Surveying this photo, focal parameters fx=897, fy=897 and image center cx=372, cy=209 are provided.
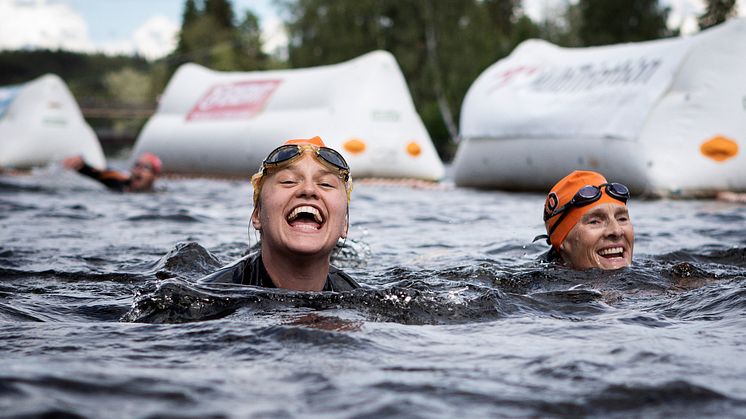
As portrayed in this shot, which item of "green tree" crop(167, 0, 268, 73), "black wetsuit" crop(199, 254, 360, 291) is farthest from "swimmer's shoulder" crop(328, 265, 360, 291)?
"green tree" crop(167, 0, 268, 73)

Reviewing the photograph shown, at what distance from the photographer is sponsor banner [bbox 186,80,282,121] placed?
19.8 metres

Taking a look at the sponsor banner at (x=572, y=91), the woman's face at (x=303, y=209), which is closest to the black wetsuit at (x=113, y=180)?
the sponsor banner at (x=572, y=91)

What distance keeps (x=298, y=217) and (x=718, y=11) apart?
1678 inches

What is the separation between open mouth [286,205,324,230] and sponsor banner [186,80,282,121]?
15.4m

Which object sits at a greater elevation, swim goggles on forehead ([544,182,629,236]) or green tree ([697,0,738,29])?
green tree ([697,0,738,29])

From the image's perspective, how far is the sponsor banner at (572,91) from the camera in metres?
12.7

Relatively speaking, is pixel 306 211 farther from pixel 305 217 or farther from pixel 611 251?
pixel 611 251

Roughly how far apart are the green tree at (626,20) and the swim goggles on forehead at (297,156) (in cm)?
4006

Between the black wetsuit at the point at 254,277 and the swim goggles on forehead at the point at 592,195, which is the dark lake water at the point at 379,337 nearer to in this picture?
the black wetsuit at the point at 254,277

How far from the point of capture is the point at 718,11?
42469 mm

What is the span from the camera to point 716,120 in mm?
12383

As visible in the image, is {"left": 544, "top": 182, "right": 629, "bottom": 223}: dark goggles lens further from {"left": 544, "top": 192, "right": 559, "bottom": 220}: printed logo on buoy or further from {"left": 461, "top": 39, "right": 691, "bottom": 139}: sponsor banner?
{"left": 461, "top": 39, "right": 691, "bottom": 139}: sponsor banner

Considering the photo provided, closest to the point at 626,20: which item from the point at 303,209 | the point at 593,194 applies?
the point at 593,194

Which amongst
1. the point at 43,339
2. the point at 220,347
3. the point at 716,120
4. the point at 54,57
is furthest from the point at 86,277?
the point at 54,57
